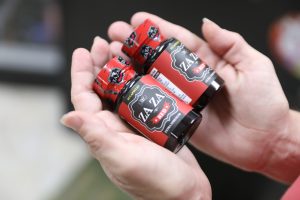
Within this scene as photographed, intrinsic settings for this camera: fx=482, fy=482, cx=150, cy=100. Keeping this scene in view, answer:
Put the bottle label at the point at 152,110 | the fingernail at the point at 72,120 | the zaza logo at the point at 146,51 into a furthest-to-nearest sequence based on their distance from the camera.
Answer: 1. the zaza logo at the point at 146,51
2. the bottle label at the point at 152,110
3. the fingernail at the point at 72,120

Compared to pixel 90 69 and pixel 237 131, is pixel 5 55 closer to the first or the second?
pixel 90 69

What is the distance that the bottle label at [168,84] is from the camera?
38.2 inches

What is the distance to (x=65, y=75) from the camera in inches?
77.9

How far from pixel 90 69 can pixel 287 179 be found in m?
0.51

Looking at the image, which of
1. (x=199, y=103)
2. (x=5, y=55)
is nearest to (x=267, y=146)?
(x=199, y=103)

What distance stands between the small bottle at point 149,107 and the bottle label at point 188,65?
6 centimetres

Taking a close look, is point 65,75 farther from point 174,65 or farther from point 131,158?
point 131,158

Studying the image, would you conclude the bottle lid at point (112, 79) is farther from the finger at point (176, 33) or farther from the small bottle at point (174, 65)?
the finger at point (176, 33)

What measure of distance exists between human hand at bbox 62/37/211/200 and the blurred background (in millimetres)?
718

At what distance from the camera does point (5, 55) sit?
7.03ft

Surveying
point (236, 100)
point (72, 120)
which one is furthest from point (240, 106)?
point (72, 120)

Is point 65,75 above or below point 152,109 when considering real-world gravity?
below

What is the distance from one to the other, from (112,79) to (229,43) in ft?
0.87

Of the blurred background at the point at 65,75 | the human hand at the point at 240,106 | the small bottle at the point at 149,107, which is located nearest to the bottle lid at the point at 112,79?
the small bottle at the point at 149,107
